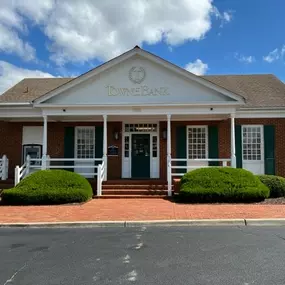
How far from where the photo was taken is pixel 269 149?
651 inches

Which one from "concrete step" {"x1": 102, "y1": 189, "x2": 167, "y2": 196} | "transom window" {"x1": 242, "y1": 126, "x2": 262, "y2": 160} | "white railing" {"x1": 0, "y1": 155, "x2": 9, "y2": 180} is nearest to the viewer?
"concrete step" {"x1": 102, "y1": 189, "x2": 167, "y2": 196}

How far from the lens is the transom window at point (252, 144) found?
1675 cm

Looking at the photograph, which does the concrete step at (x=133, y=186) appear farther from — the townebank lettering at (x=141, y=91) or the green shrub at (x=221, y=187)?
the townebank lettering at (x=141, y=91)

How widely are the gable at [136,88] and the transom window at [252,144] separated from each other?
2996 mm

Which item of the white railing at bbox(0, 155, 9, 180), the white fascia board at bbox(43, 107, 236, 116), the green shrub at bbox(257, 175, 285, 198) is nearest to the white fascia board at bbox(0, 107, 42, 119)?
the white fascia board at bbox(43, 107, 236, 116)

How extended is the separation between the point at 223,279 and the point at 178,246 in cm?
191

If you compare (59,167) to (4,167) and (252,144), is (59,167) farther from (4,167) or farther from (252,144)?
(252,144)

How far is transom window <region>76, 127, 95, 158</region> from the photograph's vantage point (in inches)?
681

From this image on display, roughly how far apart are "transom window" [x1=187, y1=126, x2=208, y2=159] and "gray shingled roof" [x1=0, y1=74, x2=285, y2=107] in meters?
2.57

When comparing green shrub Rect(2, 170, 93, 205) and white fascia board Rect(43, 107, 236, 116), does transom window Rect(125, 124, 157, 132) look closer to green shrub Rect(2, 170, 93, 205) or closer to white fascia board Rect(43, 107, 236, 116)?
white fascia board Rect(43, 107, 236, 116)

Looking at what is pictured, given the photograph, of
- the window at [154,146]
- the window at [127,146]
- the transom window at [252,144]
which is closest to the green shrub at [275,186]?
the transom window at [252,144]

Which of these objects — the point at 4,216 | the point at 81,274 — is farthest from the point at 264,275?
the point at 4,216

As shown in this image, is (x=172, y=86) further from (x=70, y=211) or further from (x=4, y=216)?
(x=4, y=216)

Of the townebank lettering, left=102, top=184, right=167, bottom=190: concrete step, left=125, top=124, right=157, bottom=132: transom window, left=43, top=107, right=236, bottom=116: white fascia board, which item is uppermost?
the townebank lettering
